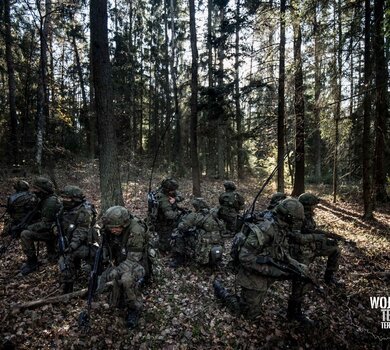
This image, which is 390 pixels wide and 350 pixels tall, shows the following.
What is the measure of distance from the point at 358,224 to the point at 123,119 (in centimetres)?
1460

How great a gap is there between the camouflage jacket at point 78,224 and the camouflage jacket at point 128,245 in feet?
2.58

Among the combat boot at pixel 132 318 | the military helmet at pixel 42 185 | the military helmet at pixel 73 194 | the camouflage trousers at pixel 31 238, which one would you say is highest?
the military helmet at pixel 42 185

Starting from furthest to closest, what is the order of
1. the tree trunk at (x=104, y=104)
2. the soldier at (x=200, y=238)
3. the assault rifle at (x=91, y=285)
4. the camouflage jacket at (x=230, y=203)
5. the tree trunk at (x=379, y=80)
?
the camouflage jacket at (x=230, y=203), the tree trunk at (x=379, y=80), the tree trunk at (x=104, y=104), the soldier at (x=200, y=238), the assault rifle at (x=91, y=285)

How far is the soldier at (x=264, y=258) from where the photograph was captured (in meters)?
5.23

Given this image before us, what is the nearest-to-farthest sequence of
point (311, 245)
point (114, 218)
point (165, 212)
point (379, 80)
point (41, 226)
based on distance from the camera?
point (114, 218), point (311, 245), point (41, 226), point (165, 212), point (379, 80)

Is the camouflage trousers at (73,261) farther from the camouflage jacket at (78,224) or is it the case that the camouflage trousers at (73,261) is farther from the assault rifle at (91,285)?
the assault rifle at (91,285)

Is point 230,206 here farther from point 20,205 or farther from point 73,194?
point 20,205

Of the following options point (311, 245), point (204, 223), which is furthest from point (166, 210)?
point (311, 245)

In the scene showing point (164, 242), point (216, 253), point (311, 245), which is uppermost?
point (311, 245)

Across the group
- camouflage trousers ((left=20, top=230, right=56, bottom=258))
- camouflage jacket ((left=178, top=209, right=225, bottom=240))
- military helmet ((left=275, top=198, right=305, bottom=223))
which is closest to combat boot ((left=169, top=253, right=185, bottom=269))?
camouflage jacket ((left=178, top=209, right=225, bottom=240))

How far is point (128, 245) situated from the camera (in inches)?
211

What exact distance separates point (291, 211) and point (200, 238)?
2.86 metres

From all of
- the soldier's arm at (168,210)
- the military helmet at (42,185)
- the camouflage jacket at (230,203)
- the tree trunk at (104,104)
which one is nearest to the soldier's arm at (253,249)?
the soldier's arm at (168,210)

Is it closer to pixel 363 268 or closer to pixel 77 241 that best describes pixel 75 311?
pixel 77 241
